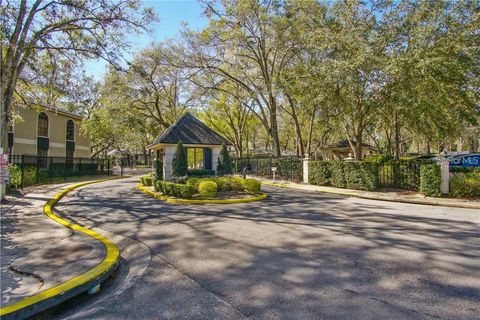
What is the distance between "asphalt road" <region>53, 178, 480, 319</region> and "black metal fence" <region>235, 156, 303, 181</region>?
508 inches

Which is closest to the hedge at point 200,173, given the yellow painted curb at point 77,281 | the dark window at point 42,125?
the yellow painted curb at point 77,281

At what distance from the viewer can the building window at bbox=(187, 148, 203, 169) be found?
60.0ft

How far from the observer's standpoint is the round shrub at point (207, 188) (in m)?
12.5

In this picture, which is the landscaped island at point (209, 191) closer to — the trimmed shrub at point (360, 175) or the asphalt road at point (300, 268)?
the asphalt road at point (300, 268)

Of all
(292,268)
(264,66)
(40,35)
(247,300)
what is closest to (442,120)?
(264,66)

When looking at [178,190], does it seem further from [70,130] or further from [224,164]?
[70,130]

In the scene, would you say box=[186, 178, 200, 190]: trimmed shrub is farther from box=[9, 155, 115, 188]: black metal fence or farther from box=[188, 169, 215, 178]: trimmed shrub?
box=[9, 155, 115, 188]: black metal fence

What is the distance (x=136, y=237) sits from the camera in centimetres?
664

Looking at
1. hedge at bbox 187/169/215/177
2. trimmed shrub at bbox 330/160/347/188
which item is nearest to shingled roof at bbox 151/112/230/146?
hedge at bbox 187/169/215/177

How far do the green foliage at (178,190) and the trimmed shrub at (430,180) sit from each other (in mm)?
10268

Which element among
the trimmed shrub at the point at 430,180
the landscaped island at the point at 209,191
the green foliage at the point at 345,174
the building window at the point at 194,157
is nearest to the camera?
the landscaped island at the point at 209,191

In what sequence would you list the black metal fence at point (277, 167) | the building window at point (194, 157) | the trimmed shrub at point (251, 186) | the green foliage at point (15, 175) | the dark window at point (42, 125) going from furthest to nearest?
the dark window at point (42, 125) < the black metal fence at point (277, 167) < the building window at point (194, 157) < the green foliage at point (15, 175) < the trimmed shrub at point (251, 186)

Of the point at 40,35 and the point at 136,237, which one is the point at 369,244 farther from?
the point at 40,35

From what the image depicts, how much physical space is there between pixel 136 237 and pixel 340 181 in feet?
43.6
